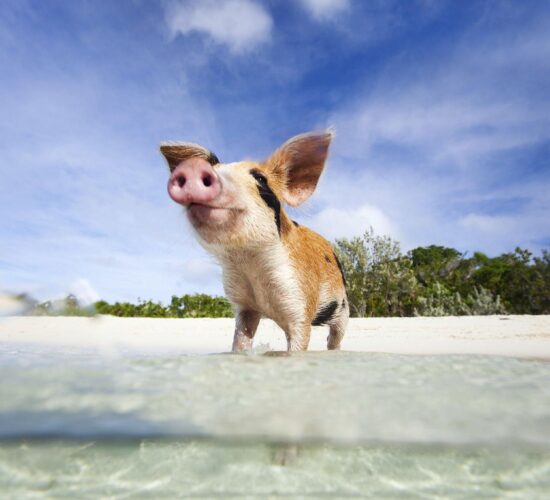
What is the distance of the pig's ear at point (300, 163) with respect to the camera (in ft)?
12.2

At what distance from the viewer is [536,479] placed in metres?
2.17

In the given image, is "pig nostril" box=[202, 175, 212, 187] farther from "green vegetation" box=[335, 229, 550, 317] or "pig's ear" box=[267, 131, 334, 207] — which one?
"green vegetation" box=[335, 229, 550, 317]

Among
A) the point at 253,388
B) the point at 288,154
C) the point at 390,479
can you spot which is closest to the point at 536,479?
the point at 390,479

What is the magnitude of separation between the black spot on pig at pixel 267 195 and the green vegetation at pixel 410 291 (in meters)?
14.0

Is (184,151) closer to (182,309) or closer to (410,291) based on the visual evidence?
(182,309)

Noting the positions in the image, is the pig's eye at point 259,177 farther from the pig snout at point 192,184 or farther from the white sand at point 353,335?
the white sand at point 353,335

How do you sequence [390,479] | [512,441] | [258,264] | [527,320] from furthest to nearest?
[527,320] → [258,264] → [512,441] → [390,479]

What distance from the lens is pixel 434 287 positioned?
73.6 ft

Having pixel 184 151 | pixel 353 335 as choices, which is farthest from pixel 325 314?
pixel 353 335

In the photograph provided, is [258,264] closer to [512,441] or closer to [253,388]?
[253,388]

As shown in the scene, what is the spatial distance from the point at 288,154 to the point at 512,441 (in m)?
2.35

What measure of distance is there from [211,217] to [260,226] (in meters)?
0.38

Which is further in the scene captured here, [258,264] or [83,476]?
[258,264]

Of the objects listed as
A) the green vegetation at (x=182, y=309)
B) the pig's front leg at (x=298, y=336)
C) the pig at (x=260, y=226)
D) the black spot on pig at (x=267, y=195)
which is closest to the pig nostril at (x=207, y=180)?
the pig at (x=260, y=226)
